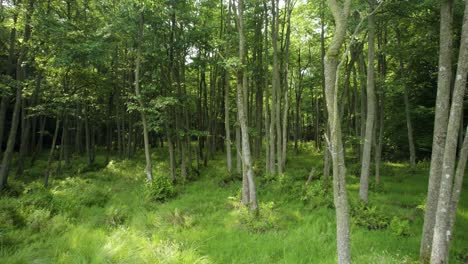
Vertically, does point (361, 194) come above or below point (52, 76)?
below

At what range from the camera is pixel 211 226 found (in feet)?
27.5

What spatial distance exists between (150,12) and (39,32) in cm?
472

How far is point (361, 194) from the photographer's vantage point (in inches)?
386

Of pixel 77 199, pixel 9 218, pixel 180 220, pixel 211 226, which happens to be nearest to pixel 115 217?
pixel 180 220

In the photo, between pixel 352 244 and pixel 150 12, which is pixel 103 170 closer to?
pixel 150 12

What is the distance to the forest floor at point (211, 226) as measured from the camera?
5730 mm

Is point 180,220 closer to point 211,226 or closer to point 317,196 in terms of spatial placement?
point 211,226

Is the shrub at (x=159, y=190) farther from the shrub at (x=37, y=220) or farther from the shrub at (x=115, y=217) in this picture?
the shrub at (x=37, y=220)

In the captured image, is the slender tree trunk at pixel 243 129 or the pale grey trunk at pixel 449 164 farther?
the slender tree trunk at pixel 243 129

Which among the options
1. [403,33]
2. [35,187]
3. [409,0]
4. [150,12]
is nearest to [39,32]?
[150,12]

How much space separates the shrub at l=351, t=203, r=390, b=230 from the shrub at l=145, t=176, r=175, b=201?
7.04m

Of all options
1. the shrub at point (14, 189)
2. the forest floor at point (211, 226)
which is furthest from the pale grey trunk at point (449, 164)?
the shrub at point (14, 189)

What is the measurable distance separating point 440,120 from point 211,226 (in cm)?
603

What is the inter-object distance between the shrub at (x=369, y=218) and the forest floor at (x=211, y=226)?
0.03 metres
